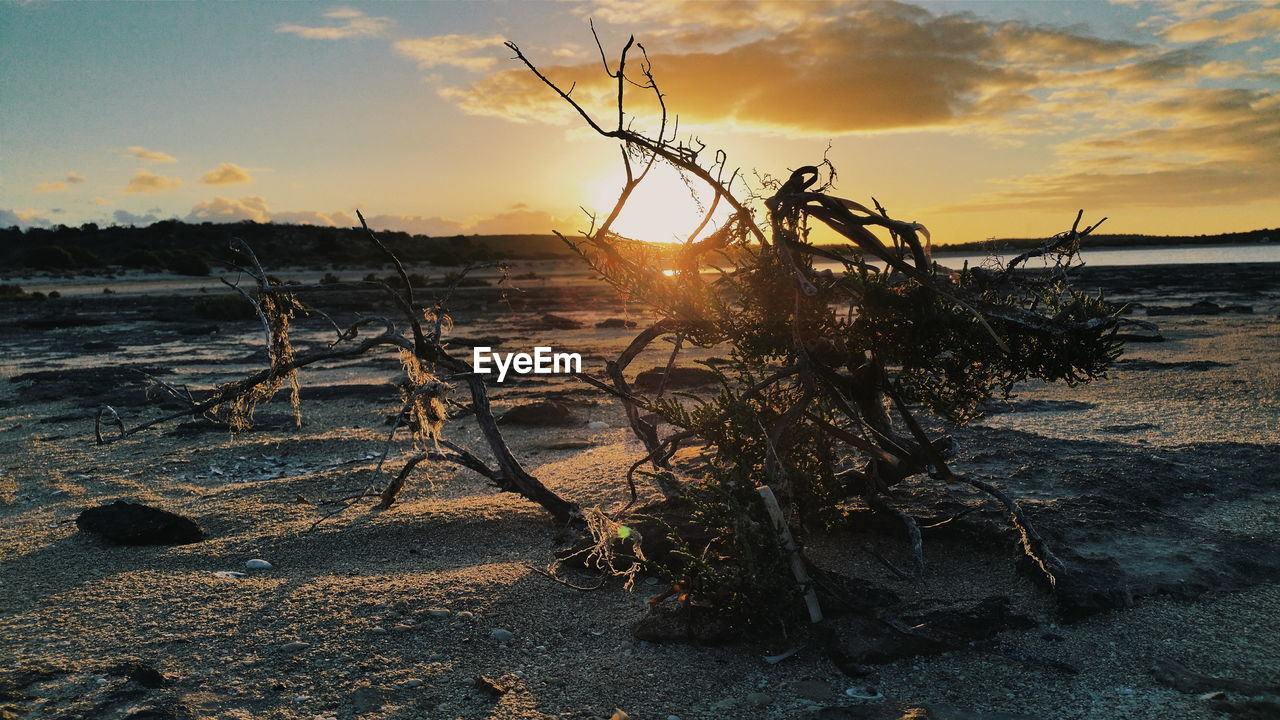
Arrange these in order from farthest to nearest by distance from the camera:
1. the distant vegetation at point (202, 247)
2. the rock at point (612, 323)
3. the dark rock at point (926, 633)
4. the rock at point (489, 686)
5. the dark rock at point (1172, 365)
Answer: the distant vegetation at point (202, 247), the rock at point (612, 323), the dark rock at point (1172, 365), the dark rock at point (926, 633), the rock at point (489, 686)

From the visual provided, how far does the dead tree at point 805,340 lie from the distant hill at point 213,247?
56155 millimetres

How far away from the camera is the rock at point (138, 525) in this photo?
19.0 feet

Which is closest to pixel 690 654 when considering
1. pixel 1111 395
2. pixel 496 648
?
pixel 496 648

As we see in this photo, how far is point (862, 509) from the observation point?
215 inches

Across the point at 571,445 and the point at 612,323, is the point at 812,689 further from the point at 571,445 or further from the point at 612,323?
the point at 612,323

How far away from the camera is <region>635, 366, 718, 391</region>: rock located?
1170cm

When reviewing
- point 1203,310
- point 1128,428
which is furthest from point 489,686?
point 1203,310

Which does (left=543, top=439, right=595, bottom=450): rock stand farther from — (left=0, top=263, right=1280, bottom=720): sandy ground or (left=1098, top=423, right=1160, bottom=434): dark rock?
(left=1098, top=423, right=1160, bottom=434): dark rock

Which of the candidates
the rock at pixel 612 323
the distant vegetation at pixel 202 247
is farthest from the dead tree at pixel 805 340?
the distant vegetation at pixel 202 247

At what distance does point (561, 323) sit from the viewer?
22.4 meters

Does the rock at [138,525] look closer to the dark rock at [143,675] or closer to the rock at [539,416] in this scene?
the dark rock at [143,675]

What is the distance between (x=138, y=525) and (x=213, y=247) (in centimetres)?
7857

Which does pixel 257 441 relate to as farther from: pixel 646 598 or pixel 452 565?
pixel 646 598

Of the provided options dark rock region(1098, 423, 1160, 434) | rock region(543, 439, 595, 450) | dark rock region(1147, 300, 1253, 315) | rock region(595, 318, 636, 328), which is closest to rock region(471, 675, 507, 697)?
rock region(543, 439, 595, 450)
